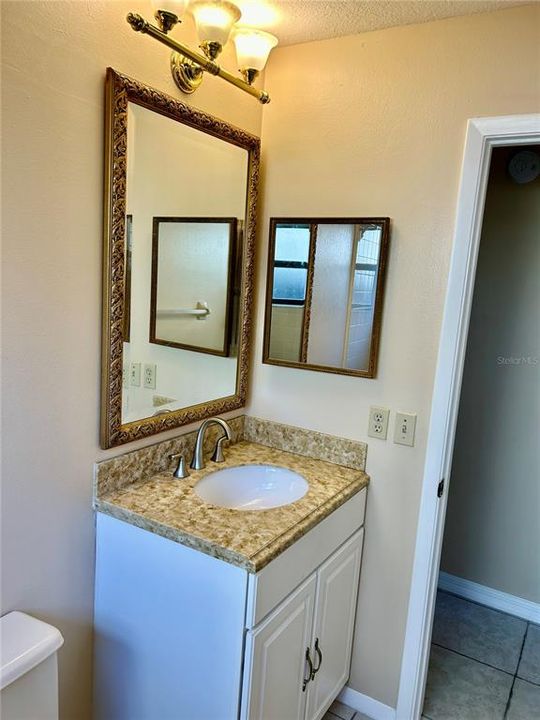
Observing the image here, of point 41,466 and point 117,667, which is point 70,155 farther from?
point 117,667

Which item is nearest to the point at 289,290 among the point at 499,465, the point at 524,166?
the point at 524,166

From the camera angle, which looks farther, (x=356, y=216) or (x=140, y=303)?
(x=356, y=216)

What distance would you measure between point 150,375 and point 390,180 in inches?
40.0

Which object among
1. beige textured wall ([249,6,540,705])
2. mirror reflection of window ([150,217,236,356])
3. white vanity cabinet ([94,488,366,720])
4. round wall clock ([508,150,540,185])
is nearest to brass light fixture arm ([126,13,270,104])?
beige textured wall ([249,6,540,705])

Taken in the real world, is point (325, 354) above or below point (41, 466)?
above

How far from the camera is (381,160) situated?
1.81 m

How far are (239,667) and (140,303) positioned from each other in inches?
40.4

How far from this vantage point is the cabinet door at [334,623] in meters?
1.73

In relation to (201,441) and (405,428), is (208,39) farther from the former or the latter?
(405,428)

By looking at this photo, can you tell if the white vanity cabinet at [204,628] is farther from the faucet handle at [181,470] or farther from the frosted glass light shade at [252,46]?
the frosted glass light shade at [252,46]

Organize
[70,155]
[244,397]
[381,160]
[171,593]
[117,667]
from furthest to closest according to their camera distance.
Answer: [244,397] → [381,160] → [117,667] → [171,593] → [70,155]

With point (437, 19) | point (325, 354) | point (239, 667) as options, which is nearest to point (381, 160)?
point (437, 19)

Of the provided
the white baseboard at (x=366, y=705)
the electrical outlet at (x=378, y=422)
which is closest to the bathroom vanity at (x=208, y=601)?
the electrical outlet at (x=378, y=422)

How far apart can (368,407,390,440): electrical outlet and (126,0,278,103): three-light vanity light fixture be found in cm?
109
